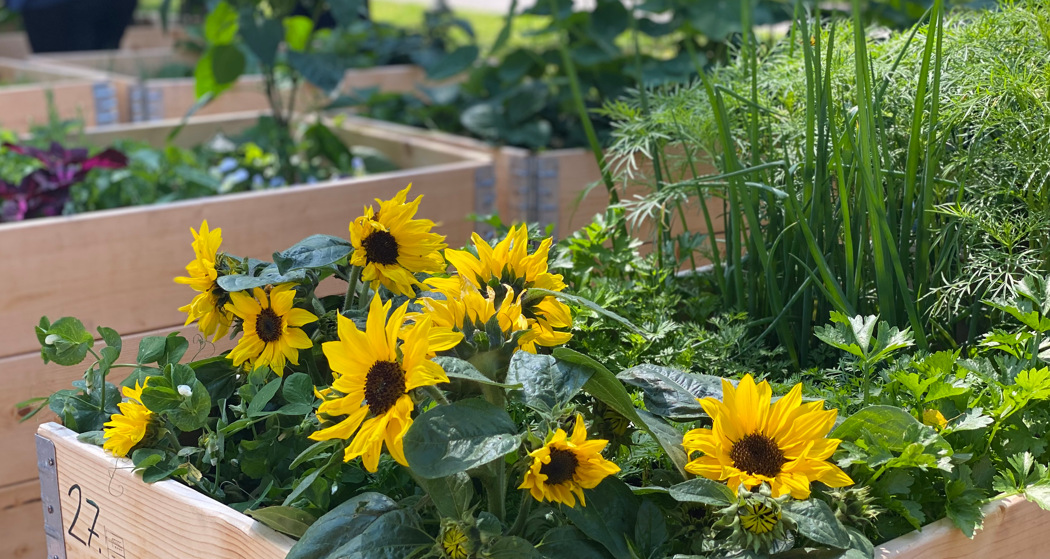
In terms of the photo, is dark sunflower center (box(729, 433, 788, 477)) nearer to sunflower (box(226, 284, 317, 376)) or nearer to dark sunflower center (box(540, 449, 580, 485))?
dark sunflower center (box(540, 449, 580, 485))

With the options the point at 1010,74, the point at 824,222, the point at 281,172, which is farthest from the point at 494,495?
the point at 281,172

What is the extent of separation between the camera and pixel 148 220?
5.26ft

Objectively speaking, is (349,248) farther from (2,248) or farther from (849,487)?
(2,248)

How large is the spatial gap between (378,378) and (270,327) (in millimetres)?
188

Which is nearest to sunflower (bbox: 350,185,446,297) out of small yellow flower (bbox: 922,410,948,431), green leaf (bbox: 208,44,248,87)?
small yellow flower (bbox: 922,410,948,431)

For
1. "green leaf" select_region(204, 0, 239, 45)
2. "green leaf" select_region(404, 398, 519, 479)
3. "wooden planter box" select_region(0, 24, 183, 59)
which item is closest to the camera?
"green leaf" select_region(404, 398, 519, 479)

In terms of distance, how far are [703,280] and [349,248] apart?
0.45 meters

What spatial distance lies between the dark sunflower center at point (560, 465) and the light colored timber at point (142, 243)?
919 millimetres

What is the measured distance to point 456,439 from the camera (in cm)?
52

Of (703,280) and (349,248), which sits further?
(703,280)

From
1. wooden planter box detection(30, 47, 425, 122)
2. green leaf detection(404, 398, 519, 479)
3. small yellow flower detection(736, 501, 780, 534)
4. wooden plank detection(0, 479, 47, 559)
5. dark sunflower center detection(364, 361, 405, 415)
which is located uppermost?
dark sunflower center detection(364, 361, 405, 415)

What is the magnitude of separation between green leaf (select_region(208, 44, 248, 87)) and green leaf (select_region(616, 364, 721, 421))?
1681 mm

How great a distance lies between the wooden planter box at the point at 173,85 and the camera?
2619 millimetres

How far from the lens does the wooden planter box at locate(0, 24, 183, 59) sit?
4285 millimetres
